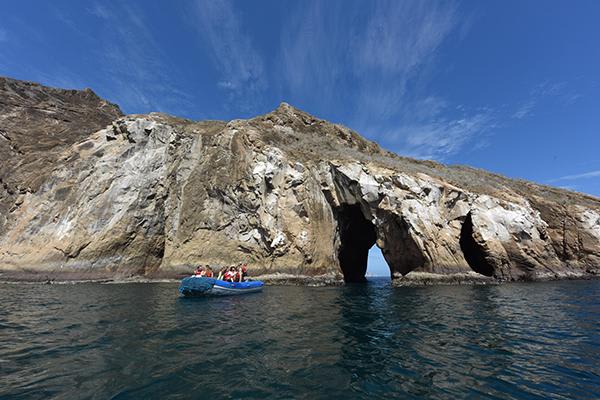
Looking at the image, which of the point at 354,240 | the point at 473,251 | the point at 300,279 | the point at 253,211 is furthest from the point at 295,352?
the point at 354,240

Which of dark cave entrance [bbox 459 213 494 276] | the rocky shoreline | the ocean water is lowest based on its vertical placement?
the ocean water

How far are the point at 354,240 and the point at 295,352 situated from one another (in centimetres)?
3916

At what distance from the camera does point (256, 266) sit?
121ft

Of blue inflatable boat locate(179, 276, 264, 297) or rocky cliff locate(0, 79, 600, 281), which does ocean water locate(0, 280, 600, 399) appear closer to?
blue inflatable boat locate(179, 276, 264, 297)

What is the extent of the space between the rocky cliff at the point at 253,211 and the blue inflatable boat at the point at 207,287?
13421 mm

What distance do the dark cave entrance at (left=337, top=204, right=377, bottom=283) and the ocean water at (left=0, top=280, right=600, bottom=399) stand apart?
24.6 meters

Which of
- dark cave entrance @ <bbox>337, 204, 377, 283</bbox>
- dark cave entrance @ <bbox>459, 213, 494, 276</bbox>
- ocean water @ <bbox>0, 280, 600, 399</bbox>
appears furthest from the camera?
dark cave entrance @ <bbox>337, 204, 377, 283</bbox>

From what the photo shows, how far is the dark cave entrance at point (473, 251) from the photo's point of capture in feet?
120

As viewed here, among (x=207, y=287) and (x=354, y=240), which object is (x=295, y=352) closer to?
(x=207, y=287)

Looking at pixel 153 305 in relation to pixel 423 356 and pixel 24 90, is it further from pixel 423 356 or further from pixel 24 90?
pixel 24 90

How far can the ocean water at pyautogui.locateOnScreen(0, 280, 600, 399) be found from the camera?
6949mm

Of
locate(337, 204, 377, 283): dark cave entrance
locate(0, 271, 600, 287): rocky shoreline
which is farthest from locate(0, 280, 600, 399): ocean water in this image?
locate(337, 204, 377, 283): dark cave entrance

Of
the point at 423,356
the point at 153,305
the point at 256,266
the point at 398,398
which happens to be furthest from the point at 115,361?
the point at 256,266

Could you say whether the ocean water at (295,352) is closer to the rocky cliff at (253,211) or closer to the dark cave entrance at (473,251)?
the rocky cliff at (253,211)
